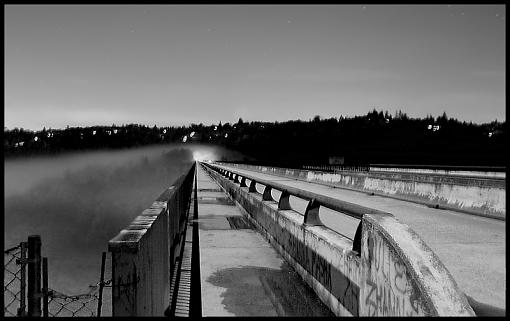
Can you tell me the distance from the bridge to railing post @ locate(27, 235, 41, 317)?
150 centimetres

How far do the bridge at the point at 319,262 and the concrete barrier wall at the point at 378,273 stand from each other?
0.4 inches

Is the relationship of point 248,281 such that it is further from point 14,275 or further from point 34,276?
point 14,275

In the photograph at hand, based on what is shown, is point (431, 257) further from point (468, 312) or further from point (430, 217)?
point (430, 217)

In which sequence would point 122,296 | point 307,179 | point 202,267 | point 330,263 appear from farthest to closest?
point 307,179
point 202,267
point 330,263
point 122,296

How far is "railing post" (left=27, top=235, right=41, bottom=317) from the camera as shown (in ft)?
16.3

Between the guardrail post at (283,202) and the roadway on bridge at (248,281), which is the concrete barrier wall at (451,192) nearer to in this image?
the guardrail post at (283,202)

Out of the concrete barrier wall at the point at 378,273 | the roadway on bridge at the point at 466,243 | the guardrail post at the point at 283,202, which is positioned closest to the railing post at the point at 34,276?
the concrete barrier wall at the point at 378,273

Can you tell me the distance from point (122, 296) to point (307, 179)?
32.0 meters

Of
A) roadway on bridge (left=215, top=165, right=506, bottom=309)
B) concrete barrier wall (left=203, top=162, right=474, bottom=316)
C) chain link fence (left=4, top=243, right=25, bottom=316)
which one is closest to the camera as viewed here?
concrete barrier wall (left=203, top=162, right=474, bottom=316)

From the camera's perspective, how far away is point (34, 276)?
5.09 meters

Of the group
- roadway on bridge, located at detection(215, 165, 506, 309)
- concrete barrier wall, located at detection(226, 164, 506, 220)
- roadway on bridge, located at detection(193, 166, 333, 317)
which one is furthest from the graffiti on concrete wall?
concrete barrier wall, located at detection(226, 164, 506, 220)

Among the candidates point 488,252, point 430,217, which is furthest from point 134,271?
point 430,217

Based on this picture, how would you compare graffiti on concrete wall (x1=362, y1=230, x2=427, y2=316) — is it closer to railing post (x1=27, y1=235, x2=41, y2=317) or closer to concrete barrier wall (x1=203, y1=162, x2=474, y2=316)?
concrete barrier wall (x1=203, y1=162, x2=474, y2=316)

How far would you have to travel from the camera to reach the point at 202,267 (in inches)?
281
